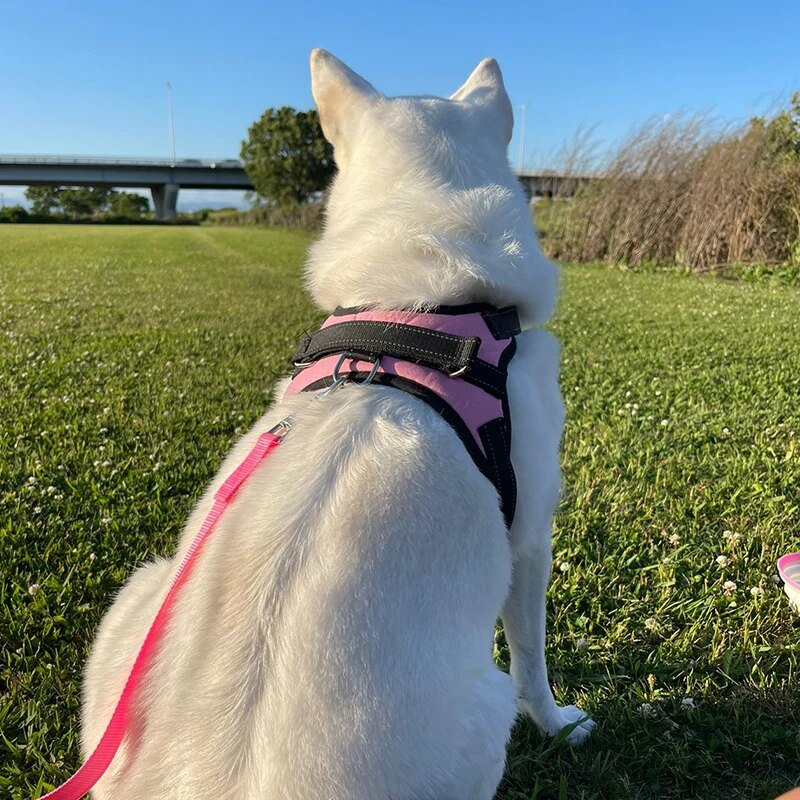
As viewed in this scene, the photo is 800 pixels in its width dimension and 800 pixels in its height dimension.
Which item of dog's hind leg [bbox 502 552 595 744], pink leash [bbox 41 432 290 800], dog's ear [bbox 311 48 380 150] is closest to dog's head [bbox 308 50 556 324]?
dog's ear [bbox 311 48 380 150]

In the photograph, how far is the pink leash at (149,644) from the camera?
1.27m

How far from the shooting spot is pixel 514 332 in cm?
196

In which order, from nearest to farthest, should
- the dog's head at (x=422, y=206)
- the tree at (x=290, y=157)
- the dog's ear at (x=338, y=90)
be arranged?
the dog's head at (x=422, y=206)
the dog's ear at (x=338, y=90)
the tree at (x=290, y=157)

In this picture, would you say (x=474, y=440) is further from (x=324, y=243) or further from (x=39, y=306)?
(x=39, y=306)

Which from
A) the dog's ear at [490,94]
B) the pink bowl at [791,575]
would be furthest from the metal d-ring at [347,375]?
the pink bowl at [791,575]

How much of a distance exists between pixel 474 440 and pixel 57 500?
273 cm

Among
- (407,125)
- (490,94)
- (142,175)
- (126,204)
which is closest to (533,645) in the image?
(407,125)

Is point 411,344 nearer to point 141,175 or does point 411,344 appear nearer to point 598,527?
point 598,527

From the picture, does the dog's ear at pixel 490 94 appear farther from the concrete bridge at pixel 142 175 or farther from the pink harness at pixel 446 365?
the concrete bridge at pixel 142 175

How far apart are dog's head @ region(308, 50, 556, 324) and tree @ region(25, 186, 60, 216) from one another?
84547mm

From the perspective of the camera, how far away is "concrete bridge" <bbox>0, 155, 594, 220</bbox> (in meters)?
61.3

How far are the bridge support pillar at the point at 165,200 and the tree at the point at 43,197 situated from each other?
41.0ft

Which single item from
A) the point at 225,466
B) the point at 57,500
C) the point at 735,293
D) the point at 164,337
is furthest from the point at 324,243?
the point at 735,293

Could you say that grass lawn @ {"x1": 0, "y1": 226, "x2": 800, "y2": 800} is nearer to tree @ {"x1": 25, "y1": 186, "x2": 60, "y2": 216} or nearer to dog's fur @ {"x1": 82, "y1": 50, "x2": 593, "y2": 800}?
dog's fur @ {"x1": 82, "y1": 50, "x2": 593, "y2": 800}
